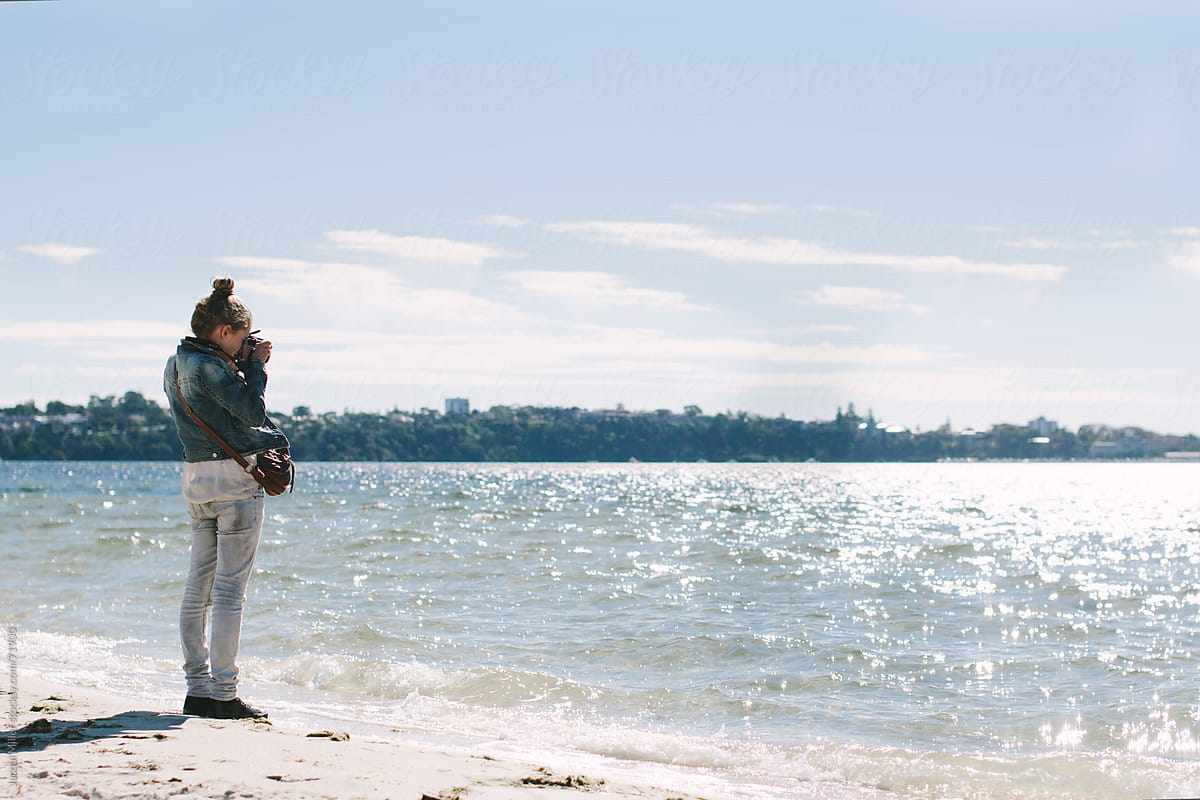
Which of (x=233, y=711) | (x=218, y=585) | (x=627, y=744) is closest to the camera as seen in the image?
(x=218, y=585)

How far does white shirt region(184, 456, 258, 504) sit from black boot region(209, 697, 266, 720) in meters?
1.05

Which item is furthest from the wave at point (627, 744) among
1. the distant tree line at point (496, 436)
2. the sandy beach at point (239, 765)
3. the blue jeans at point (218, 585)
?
the distant tree line at point (496, 436)

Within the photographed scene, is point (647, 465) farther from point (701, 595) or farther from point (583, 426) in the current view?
point (701, 595)

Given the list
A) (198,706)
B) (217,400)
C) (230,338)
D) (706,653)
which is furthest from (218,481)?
(706,653)

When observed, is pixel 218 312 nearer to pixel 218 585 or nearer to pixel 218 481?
pixel 218 481

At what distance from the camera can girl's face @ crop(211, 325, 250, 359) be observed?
529 centimetres

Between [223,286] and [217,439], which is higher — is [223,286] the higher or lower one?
the higher one

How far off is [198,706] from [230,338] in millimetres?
1854

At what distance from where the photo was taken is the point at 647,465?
6619 inches

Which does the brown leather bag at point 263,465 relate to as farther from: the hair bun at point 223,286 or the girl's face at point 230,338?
the hair bun at point 223,286

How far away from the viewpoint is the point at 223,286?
531cm

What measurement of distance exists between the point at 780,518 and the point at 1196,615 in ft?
68.9

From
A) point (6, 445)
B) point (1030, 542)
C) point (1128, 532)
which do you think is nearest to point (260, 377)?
point (1030, 542)

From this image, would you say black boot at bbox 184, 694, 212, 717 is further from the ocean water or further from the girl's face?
the girl's face
